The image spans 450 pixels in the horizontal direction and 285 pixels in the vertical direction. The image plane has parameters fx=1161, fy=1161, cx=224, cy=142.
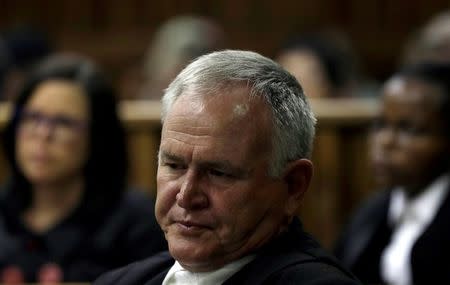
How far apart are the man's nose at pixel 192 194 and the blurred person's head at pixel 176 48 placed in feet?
14.0

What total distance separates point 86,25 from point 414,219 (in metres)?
4.54

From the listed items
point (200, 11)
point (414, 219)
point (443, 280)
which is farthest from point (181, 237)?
point (200, 11)

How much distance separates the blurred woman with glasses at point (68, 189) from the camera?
416 centimetres

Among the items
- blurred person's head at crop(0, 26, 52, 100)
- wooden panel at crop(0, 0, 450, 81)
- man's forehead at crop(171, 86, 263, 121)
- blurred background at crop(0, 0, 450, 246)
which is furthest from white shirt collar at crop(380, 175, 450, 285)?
wooden panel at crop(0, 0, 450, 81)

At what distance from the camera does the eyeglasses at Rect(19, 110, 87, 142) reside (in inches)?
170

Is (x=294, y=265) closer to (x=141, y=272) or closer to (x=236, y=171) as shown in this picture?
(x=236, y=171)

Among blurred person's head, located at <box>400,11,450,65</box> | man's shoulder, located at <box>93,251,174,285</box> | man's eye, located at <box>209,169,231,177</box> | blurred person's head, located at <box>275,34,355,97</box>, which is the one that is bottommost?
blurred person's head, located at <box>275,34,355,97</box>

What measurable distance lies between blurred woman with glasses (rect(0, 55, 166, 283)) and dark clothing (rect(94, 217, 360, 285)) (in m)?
1.70

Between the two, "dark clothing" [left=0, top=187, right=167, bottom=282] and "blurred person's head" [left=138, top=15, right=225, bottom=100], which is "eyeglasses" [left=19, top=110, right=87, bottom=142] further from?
"blurred person's head" [left=138, top=15, right=225, bottom=100]

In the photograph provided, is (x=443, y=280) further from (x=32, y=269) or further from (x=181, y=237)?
(x=181, y=237)

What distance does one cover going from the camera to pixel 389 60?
829 cm

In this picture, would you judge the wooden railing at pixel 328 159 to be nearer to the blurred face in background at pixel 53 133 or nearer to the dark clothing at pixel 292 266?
the blurred face in background at pixel 53 133

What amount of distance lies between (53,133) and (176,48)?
8.43 feet

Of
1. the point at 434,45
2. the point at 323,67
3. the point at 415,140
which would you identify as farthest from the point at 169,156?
the point at 323,67
